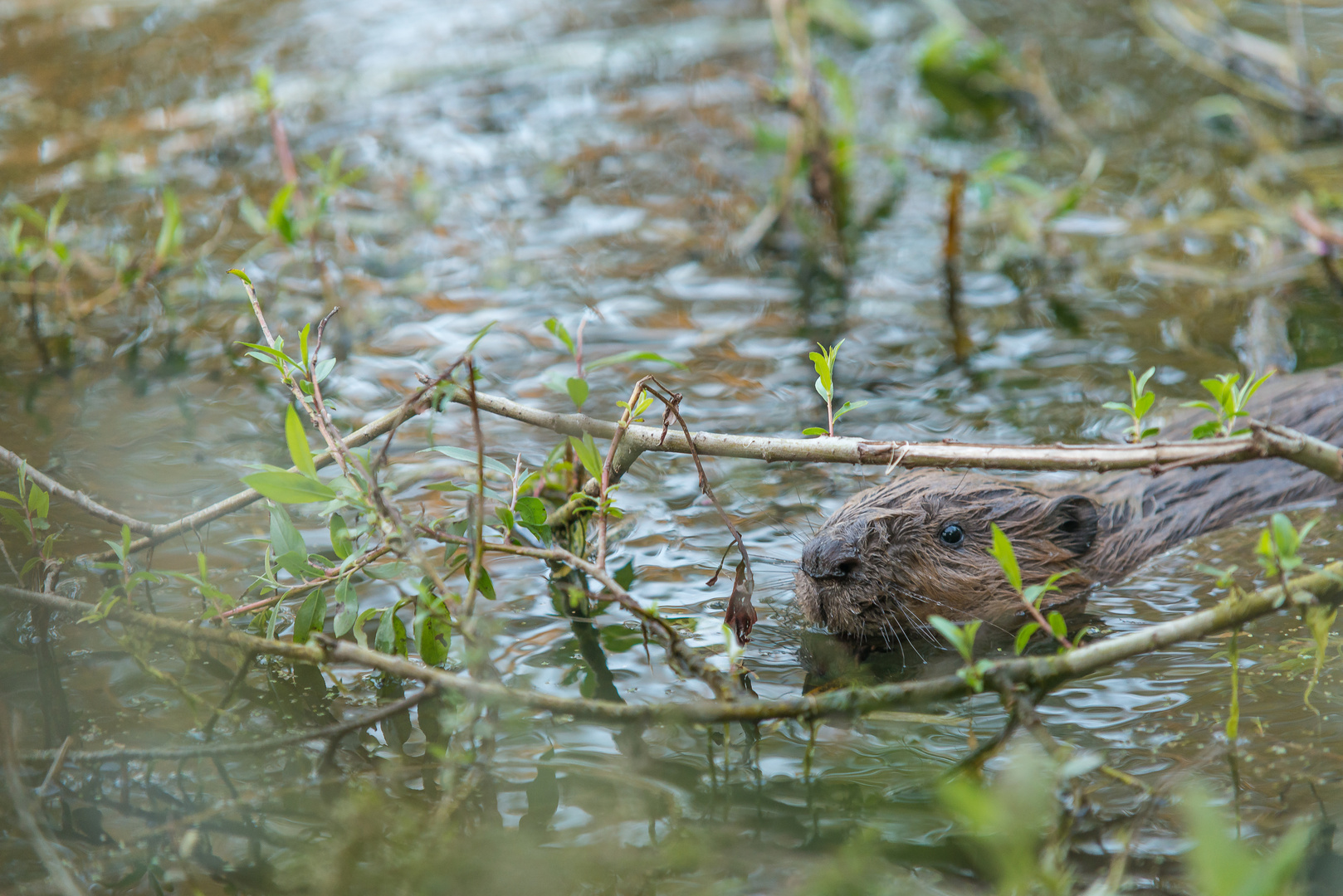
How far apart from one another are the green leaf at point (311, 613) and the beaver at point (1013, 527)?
4.36 ft

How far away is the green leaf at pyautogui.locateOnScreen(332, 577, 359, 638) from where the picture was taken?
261 cm

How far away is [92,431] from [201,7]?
618 centimetres

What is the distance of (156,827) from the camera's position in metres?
2.24

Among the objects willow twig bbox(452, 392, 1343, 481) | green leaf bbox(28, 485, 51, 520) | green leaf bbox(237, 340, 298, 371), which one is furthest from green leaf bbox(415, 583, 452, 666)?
green leaf bbox(28, 485, 51, 520)

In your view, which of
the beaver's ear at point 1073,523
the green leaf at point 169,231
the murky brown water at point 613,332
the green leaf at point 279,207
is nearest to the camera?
the murky brown water at point 613,332

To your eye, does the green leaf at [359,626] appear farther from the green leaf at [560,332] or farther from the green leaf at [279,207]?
the green leaf at [279,207]

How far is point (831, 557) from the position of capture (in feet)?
10.3

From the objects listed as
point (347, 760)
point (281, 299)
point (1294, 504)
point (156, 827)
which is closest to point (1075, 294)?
point (1294, 504)

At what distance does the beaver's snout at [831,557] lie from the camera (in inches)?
123

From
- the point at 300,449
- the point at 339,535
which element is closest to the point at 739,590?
the point at 339,535

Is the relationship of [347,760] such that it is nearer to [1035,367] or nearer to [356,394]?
[356,394]

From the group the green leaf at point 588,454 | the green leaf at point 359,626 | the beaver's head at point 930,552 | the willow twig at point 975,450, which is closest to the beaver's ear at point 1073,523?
the beaver's head at point 930,552

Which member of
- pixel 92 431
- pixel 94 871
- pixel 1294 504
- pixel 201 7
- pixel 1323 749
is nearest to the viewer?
pixel 94 871

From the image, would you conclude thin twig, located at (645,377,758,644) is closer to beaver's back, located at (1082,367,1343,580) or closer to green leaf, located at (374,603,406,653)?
green leaf, located at (374,603,406,653)
